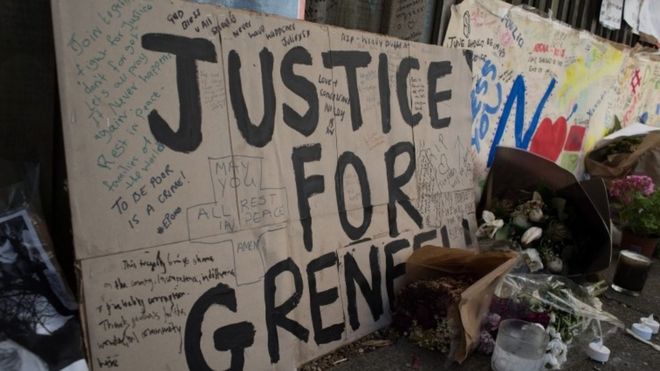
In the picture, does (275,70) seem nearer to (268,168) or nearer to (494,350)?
(268,168)

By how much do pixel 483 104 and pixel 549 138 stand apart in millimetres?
1465

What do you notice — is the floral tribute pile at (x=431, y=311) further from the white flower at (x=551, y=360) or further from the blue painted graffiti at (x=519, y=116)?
the blue painted graffiti at (x=519, y=116)

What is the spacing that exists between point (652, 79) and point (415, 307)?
6331 millimetres

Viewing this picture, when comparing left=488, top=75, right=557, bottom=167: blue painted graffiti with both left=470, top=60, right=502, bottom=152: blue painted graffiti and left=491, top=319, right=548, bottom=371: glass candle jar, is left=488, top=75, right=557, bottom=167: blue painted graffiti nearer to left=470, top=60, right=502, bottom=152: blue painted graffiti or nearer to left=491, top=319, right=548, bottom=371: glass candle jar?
left=470, top=60, right=502, bottom=152: blue painted graffiti

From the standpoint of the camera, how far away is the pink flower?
380 centimetres

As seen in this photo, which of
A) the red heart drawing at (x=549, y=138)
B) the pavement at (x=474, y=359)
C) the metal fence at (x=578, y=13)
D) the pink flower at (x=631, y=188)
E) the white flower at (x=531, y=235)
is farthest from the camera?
the red heart drawing at (x=549, y=138)

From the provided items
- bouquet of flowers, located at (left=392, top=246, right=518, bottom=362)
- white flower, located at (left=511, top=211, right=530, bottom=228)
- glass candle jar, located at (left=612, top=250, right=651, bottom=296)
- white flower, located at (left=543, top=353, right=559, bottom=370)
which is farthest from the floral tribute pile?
glass candle jar, located at (left=612, top=250, right=651, bottom=296)

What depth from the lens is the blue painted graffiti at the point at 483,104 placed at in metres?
3.65

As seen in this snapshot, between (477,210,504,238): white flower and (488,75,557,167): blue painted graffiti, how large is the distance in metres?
0.86

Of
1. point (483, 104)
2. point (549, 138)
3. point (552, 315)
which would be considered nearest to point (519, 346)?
point (552, 315)

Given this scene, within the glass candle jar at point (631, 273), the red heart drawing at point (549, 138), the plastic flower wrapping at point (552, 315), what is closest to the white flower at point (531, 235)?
the plastic flower wrapping at point (552, 315)

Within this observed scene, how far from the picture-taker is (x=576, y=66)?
474cm

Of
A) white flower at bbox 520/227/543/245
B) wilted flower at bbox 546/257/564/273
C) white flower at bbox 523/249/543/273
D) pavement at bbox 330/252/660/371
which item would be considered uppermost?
white flower at bbox 520/227/543/245

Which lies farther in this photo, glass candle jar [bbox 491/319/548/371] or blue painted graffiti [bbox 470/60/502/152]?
blue painted graffiti [bbox 470/60/502/152]
